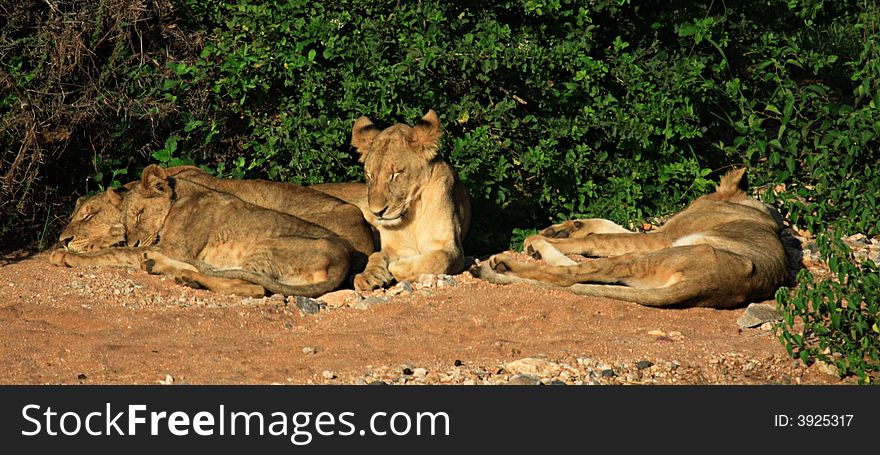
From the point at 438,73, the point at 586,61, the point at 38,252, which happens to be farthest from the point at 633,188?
the point at 38,252

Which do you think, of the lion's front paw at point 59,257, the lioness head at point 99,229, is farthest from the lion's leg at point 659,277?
the lion's front paw at point 59,257

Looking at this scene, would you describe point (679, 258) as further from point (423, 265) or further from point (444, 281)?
point (423, 265)

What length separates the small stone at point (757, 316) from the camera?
8.34 meters

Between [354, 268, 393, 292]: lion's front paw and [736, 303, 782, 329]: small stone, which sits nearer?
[736, 303, 782, 329]: small stone

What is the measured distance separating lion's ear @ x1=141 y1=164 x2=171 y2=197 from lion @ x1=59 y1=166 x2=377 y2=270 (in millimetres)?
210

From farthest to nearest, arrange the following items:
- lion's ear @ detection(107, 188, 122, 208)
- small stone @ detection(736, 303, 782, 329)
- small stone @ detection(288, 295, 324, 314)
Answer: lion's ear @ detection(107, 188, 122, 208)
small stone @ detection(288, 295, 324, 314)
small stone @ detection(736, 303, 782, 329)

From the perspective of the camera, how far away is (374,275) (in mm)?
9234

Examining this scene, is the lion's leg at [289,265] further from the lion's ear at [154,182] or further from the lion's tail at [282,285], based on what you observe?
the lion's ear at [154,182]

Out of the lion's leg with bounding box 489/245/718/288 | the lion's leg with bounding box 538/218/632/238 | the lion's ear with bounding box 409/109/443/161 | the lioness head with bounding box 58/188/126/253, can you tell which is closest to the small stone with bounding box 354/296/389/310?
the lion's leg with bounding box 489/245/718/288

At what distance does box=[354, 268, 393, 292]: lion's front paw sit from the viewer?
29.9 ft

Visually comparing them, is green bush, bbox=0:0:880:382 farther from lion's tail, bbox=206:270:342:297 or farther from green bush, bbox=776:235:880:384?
green bush, bbox=776:235:880:384

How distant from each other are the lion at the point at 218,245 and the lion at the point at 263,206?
0.15m

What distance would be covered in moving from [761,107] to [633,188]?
5.35ft

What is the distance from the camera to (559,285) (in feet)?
29.3
